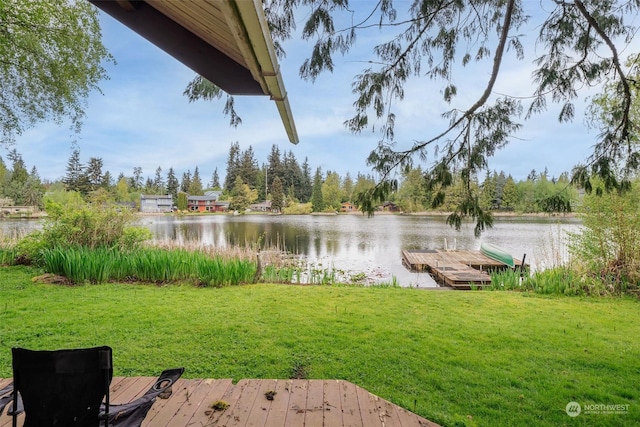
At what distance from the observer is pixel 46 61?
6746mm

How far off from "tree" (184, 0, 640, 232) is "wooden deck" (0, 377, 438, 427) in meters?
1.79

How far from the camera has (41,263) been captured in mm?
6805

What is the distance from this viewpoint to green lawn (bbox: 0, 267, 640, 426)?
237 centimetres

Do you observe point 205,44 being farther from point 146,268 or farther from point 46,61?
point 46,61

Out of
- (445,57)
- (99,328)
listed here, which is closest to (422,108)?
(445,57)

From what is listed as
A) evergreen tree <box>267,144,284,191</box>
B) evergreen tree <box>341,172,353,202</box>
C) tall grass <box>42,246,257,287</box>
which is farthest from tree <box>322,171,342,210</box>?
tall grass <box>42,246,257,287</box>

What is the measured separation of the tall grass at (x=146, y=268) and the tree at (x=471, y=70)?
378 cm

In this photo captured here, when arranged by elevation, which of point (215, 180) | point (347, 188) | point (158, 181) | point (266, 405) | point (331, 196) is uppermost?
point (215, 180)

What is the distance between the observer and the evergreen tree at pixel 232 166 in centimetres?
5034

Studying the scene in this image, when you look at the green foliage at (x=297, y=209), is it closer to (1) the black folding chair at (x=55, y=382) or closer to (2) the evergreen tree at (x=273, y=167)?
(2) the evergreen tree at (x=273, y=167)

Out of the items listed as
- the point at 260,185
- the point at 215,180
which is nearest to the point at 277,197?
the point at 260,185

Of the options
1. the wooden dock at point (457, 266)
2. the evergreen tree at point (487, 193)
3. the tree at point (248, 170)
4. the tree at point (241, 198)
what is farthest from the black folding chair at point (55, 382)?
the tree at point (248, 170)

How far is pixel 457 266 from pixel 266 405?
8.25 metres

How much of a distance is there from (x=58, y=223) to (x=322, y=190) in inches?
1338
